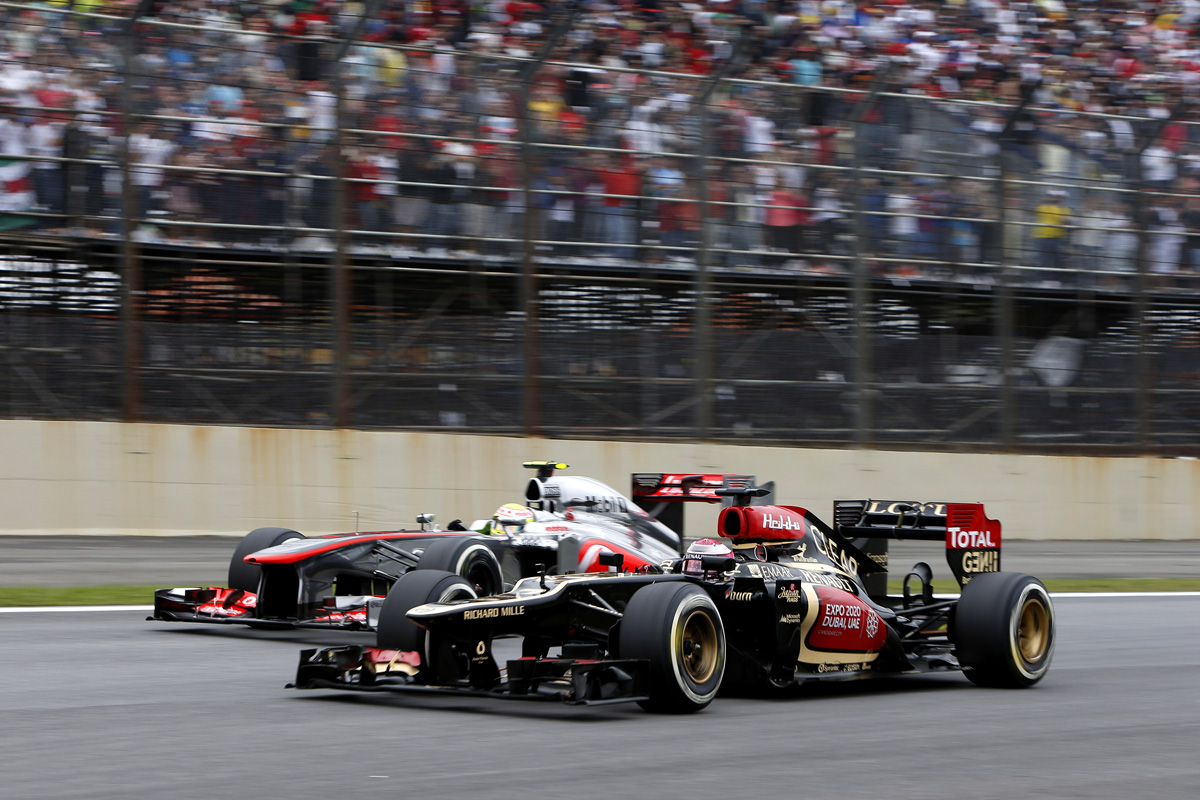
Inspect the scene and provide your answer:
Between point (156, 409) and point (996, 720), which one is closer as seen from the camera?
point (996, 720)

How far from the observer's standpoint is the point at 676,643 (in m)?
6.79

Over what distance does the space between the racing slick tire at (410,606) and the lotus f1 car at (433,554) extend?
5.23 ft

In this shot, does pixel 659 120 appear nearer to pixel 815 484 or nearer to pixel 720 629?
pixel 815 484

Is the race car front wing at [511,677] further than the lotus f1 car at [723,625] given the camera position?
No

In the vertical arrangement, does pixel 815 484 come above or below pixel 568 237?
below

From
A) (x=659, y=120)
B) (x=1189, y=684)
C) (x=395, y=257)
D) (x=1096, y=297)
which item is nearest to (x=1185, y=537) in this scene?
(x=1096, y=297)

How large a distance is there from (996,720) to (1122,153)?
52.9 ft

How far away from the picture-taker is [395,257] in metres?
17.6

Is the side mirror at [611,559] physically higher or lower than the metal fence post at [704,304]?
lower

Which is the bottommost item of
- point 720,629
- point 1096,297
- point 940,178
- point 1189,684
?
point 1189,684

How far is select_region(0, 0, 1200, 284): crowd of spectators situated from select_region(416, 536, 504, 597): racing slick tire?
26.4 ft

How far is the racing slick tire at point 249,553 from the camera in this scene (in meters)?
10.6

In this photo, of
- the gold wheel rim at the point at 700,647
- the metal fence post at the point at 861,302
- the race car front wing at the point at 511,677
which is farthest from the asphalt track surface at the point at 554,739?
the metal fence post at the point at 861,302

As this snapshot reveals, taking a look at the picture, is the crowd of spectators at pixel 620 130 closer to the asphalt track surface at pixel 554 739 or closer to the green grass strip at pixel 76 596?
the green grass strip at pixel 76 596
